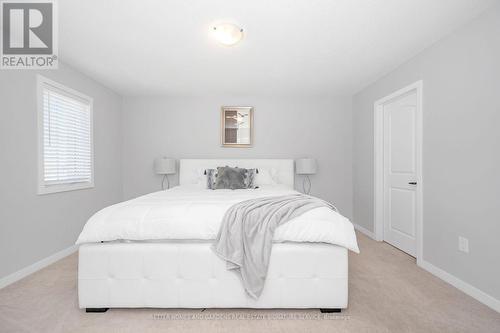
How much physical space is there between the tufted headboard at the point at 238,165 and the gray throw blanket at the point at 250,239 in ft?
8.47

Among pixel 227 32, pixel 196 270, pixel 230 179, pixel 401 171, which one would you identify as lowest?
pixel 196 270

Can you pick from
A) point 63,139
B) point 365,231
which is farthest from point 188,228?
point 365,231

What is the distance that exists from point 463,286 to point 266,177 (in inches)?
111

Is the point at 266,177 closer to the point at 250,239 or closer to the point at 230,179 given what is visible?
the point at 230,179

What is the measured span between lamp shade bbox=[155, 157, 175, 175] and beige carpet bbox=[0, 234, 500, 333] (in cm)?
229

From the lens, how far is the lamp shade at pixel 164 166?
14.8 feet

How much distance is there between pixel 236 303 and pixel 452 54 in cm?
295

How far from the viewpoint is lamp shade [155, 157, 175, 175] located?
178 inches

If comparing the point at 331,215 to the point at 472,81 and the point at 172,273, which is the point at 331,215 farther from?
the point at 472,81

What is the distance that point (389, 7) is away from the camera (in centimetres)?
213

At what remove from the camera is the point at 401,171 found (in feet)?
11.5

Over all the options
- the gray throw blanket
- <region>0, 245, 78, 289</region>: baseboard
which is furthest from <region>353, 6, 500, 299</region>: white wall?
<region>0, 245, 78, 289</region>: baseboard

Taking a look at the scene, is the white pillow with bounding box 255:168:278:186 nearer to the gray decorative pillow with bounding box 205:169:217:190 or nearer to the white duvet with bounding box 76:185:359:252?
the gray decorative pillow with bounding box 205:169:217:190

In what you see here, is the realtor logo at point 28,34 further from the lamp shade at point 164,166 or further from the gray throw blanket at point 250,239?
the gray throw blanket at point 250,239
